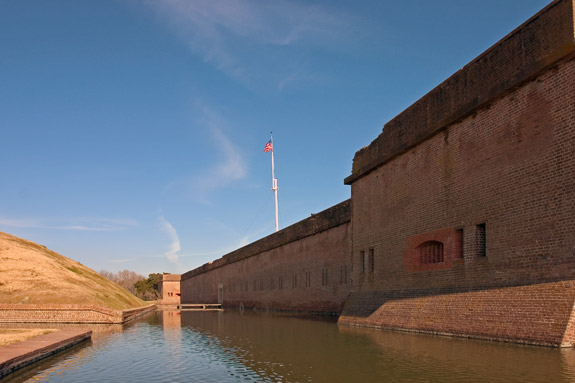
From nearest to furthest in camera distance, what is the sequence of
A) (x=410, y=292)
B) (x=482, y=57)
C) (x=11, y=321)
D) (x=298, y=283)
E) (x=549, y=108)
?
(x=549, y=108)
(x=482, y=57)
(x=410, y=292)
(x=11, y=321)
(x=298, y=283)

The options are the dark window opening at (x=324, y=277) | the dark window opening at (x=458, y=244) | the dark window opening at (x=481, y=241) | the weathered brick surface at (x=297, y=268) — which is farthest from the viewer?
the dark window opening at (x=324, y=277)

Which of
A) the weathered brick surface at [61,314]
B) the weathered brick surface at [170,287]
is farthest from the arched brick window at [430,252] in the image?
the weathered brick surface at [170,287]

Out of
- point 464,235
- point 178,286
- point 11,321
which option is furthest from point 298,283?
point 178,286

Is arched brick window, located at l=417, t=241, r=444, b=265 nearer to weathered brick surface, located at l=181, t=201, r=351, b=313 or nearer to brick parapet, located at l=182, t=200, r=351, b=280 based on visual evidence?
brick parapet, located at l=182, t=200, r=351, b=280

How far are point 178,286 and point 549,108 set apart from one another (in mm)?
68724

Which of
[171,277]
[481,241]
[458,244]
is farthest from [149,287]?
[481,241]

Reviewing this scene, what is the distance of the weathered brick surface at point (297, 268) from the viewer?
25.2m

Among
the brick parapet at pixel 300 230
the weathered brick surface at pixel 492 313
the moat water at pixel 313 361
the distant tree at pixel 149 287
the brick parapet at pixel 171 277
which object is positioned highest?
the brick parapet at pixel 300 230

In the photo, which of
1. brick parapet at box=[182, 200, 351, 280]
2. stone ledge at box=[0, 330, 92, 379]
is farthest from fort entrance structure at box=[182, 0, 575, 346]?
→ stone ledge at box=[0, 330, 92, 379]

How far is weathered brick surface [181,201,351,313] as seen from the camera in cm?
2525

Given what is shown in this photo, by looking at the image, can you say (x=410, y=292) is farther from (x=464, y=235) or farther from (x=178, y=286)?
(x=178, y=286)

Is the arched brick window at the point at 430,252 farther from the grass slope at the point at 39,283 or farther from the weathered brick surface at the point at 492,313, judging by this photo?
the grass slope at the point at 39,283

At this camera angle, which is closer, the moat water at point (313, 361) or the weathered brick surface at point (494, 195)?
the moat water at point (313, 361)

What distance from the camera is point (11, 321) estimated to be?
76.9ft
